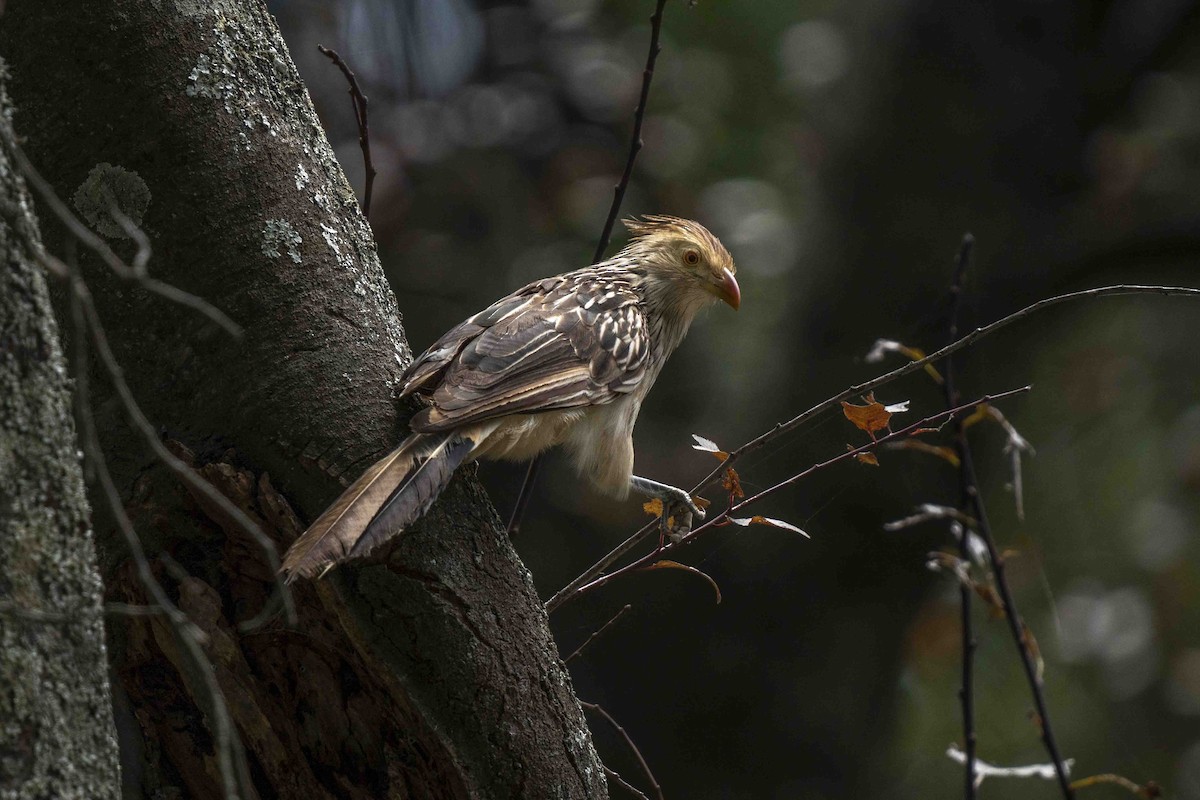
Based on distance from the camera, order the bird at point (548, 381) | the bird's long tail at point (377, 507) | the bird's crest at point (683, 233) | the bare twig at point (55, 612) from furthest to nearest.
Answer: the bird's crest at point (683, 233), the bird at point (548, 381), the bird's long tail at point (377, 507), the bare twig at point (55, 612)

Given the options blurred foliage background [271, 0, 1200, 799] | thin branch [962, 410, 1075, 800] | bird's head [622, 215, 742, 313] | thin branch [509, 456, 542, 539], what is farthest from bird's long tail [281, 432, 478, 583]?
bird's head [622, 215, 742, 313]

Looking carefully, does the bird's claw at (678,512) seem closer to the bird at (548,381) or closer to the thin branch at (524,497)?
the bird at (548,381)

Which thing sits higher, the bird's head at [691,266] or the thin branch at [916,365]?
the thin branch at [916,365]

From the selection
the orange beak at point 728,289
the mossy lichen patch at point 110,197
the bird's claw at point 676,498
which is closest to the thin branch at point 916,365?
the bird's claw at point 676,498

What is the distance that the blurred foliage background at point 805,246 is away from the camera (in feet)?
16.9

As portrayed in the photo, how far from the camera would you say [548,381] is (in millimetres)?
2934

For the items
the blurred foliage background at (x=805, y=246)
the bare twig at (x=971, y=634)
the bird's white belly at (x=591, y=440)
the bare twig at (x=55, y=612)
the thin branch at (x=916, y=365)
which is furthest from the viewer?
the blurred foliage background at (x=805, y=246)

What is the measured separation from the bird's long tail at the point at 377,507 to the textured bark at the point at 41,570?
1.82 feet

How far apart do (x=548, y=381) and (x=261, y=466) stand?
961 mm

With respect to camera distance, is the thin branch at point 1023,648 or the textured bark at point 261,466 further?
the thin branch at point 1023,648

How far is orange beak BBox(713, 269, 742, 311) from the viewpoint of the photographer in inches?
160

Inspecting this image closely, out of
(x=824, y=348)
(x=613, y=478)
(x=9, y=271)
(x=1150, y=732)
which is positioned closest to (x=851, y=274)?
(x=824, y=348)

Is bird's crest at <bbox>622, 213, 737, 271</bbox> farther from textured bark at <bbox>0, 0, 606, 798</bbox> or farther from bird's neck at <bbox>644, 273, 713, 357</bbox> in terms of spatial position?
textured bark at <bbox>0, 0, 606, 798</bbox>

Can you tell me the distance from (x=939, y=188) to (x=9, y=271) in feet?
16.2
